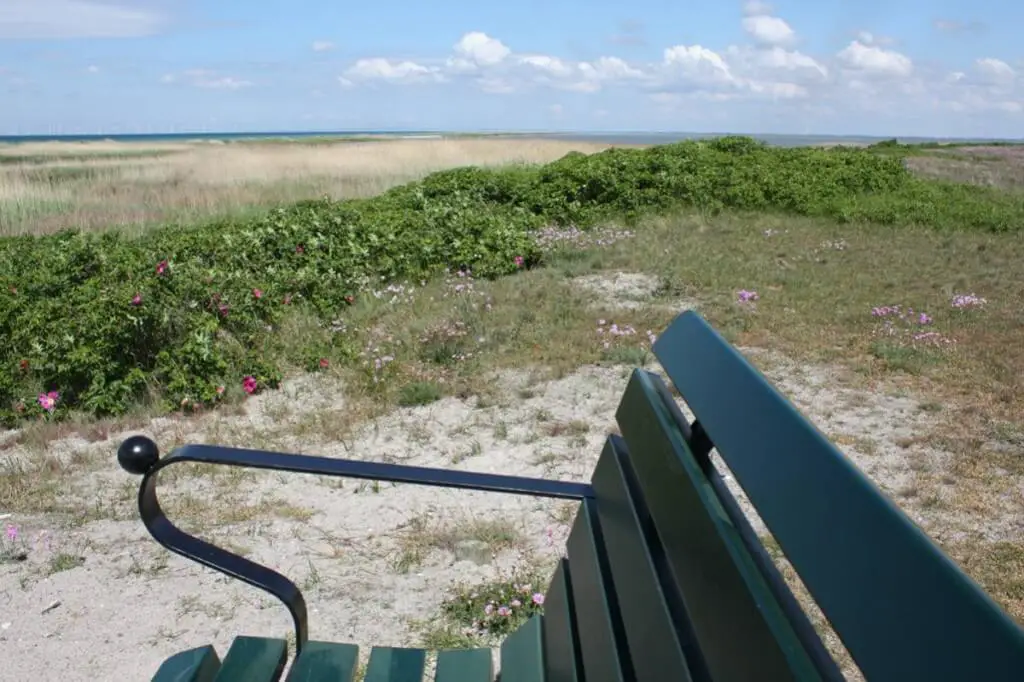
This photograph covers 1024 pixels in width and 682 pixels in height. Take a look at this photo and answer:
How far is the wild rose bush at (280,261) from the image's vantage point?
6.02 m

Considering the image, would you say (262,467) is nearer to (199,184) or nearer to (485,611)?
(485,611)

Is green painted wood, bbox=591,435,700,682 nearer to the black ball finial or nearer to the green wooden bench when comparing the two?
the green wooden bench

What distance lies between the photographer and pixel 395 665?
198 centimetres

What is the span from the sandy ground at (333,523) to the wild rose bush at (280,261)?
60 cm

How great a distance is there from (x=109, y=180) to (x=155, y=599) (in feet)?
64.4

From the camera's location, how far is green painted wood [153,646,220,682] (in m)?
1.88

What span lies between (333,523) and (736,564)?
3382 millimetres

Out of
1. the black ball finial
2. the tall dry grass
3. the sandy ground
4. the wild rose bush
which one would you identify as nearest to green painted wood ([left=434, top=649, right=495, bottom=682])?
the black ball finial

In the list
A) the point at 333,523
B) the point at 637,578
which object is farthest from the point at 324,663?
the point at 333,523

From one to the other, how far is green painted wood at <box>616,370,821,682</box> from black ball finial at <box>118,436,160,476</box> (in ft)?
3.78

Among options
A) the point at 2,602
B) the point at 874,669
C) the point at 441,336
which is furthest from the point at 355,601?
the point at 441,336

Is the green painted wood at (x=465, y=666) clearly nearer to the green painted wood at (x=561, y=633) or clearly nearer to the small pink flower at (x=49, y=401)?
the green painted wood at (x=561, y=633)

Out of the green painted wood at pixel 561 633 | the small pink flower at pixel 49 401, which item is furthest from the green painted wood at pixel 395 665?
the small pink flower at pixel 49 401

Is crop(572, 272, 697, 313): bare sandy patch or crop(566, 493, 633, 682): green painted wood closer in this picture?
crop(566, 493, 633, 682): green painted wood
